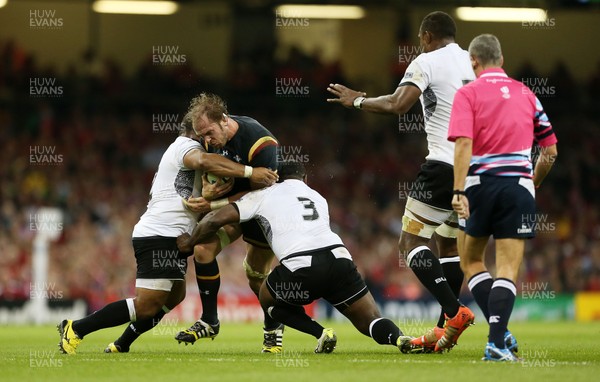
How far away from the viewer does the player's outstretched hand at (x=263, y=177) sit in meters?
8.95

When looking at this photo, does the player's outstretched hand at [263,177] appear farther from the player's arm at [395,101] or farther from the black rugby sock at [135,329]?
the black rugby sock at [135,329]

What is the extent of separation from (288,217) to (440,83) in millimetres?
1764

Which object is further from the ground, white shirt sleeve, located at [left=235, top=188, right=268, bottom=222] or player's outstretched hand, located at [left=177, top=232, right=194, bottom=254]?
white shirt sleeve, located at [left=235, top=188, right=268, bottom=222]

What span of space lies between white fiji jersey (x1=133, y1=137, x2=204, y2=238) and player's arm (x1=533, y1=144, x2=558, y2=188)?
296cm

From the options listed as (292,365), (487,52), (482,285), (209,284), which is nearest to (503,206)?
(482,285)

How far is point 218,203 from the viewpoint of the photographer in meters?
9.27

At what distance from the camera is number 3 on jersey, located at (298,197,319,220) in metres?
8.88

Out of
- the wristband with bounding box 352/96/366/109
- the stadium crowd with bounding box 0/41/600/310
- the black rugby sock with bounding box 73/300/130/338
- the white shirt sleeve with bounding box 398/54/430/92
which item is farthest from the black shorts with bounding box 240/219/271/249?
the stadium crowd with bounding box 0/41/600/310

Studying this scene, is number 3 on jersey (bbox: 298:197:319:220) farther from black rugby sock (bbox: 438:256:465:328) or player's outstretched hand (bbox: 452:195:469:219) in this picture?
player's outstretched hand (bbox: 452:195:469:219)

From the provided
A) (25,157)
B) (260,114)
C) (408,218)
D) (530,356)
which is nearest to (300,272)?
(408,218)

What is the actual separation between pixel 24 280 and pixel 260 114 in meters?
8.13

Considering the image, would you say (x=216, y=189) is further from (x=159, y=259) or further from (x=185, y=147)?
(x=159, y=259)

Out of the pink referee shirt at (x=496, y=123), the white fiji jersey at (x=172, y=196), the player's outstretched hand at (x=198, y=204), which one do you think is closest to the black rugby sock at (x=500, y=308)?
the pink referee shirt at (x=496, y=123)

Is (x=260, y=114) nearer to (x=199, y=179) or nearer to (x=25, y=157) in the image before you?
(x=25, y=157)
